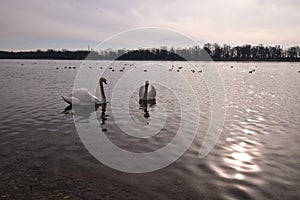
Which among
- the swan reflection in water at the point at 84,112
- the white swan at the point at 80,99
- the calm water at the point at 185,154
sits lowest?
the calm water at the point at 185,154

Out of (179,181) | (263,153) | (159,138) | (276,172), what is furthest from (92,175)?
(263,153)

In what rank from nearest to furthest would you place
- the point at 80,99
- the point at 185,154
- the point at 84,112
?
the point at 185,154, the point at 84,112, the point at 80,99

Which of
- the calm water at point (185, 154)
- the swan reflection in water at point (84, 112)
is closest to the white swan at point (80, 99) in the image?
the swan reflection in water at point (84, 112)

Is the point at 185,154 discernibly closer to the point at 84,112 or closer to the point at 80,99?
the point at 84,112

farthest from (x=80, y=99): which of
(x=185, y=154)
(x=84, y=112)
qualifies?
(x=185, y=154)

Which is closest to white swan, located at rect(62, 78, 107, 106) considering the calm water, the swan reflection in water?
the swan reflection in water

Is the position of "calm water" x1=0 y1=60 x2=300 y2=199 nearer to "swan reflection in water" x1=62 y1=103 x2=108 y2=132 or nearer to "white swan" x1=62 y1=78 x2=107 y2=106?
"swan reflection in water" x1=62 y1=103 x2=108 y2=132

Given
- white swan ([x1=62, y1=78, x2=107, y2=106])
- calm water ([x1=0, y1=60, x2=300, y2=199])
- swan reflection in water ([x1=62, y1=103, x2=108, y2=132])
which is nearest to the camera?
calm water ([x1=0, y1=60, x2=300, y2=199])

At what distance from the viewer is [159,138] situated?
32.2 ft

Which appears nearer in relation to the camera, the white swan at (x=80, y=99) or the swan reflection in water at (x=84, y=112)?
the swan reflection in water at (x=84, y=112)

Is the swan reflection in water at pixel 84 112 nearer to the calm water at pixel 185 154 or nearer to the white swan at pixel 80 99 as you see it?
the calm water at pixel 185 154

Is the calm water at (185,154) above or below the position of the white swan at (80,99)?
below

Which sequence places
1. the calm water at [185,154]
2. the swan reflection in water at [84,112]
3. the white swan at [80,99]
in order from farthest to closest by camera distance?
1. the white swan at [80,99]
2. the swan reflection in water at [84,112]
3. the calm water at [185,154]

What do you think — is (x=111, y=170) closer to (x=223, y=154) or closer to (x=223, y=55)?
(x=223, y=154)
